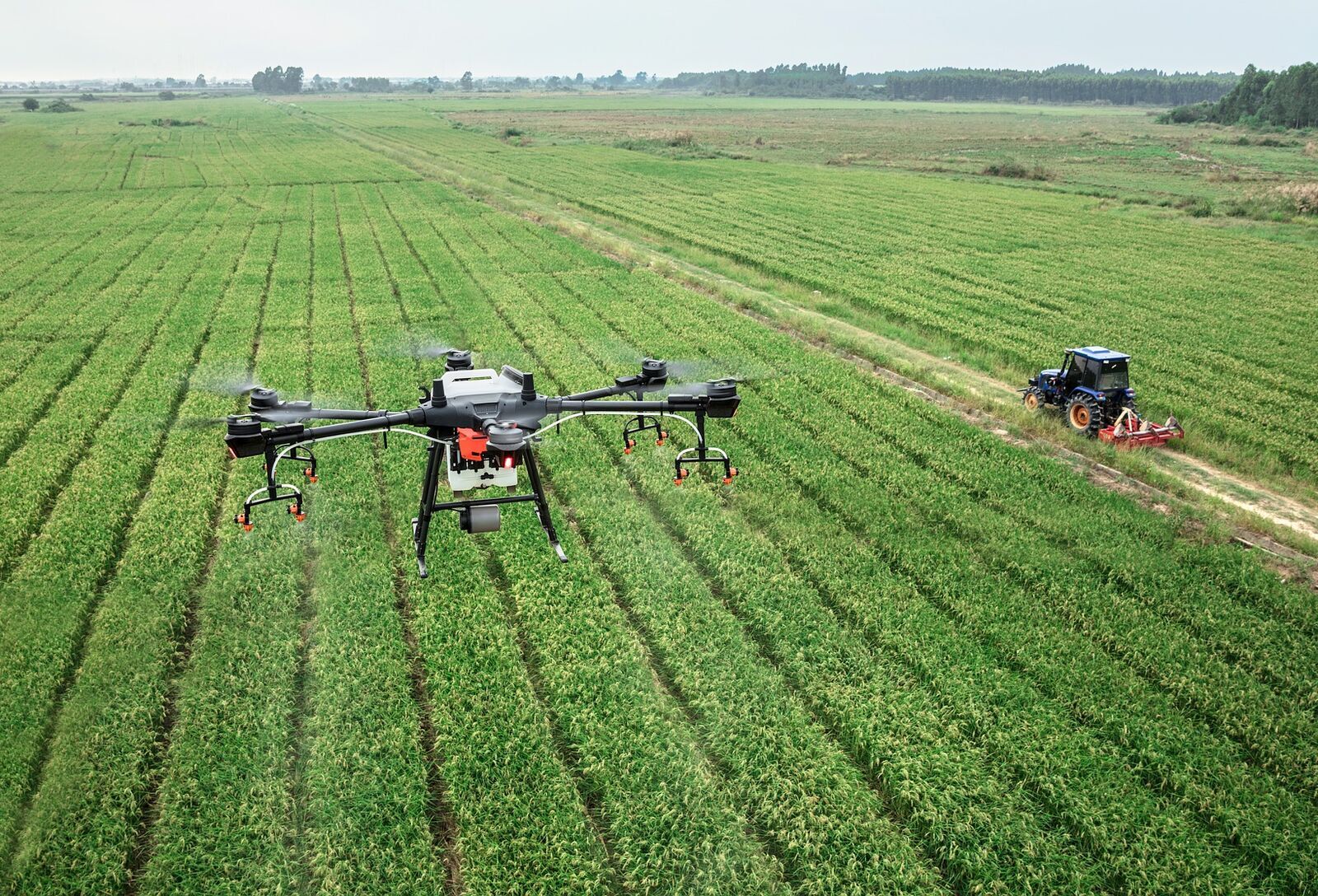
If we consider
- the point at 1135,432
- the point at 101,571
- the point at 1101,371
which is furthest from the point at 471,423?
the point at 1135,432

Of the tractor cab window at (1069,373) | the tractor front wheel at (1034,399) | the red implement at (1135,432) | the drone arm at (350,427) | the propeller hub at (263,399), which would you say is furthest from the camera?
the tractor front wheel at (1034,399)

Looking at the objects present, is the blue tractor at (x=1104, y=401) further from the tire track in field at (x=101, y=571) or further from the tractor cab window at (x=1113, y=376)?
the tire track in field at (x=101, y=571)

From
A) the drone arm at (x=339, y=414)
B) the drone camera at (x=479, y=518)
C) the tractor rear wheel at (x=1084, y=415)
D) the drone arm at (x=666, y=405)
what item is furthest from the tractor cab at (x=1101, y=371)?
the drone arm at (x=339, y=414)

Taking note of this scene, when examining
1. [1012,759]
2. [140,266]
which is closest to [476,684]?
[1012,759]

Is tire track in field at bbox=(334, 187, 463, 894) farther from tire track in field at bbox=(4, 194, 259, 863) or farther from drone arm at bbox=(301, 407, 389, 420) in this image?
tire track in field at bbox=(4, 194, 259, 863)

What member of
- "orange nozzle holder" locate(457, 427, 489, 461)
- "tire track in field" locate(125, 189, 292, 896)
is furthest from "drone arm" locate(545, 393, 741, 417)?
"tire track in field" locate(125, 189, 292, 896)

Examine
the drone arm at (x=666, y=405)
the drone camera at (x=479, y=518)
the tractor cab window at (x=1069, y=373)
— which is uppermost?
the drone arm at (x=666, y=405)

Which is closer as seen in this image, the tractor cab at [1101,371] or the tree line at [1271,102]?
the tractor cab at [1101,371]

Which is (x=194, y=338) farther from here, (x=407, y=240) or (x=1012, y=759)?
(x=1012, y=759)
